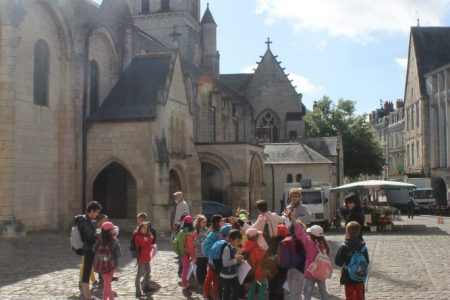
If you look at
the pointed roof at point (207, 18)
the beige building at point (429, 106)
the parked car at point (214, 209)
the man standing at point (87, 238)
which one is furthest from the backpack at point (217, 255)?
the pointed roof at point (207, 18)

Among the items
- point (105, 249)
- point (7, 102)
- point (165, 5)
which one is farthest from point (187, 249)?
point (165, 5)

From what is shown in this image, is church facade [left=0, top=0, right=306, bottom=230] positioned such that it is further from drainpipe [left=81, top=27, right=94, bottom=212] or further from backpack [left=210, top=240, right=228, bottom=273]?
backpack [left=210, top=240, right=228, bottom=273]

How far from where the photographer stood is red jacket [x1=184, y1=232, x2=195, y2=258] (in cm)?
1052

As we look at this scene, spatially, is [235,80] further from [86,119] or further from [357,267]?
[357,267]

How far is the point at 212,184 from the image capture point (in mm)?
32875

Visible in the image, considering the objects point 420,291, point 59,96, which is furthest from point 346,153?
point 420,291

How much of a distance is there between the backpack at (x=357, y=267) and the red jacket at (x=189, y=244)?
3669 mm

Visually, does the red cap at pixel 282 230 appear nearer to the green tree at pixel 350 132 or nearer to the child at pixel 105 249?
the child at pixel 105 249

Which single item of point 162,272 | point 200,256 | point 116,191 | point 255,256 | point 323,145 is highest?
point 323,145

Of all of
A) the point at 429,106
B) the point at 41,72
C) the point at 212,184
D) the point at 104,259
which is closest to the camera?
the point at 104,259

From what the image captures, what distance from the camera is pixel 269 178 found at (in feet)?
134

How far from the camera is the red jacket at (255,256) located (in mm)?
8508

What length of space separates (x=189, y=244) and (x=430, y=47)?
5026 centimetres

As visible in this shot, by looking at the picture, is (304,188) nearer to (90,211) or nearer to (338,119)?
(90,211)
